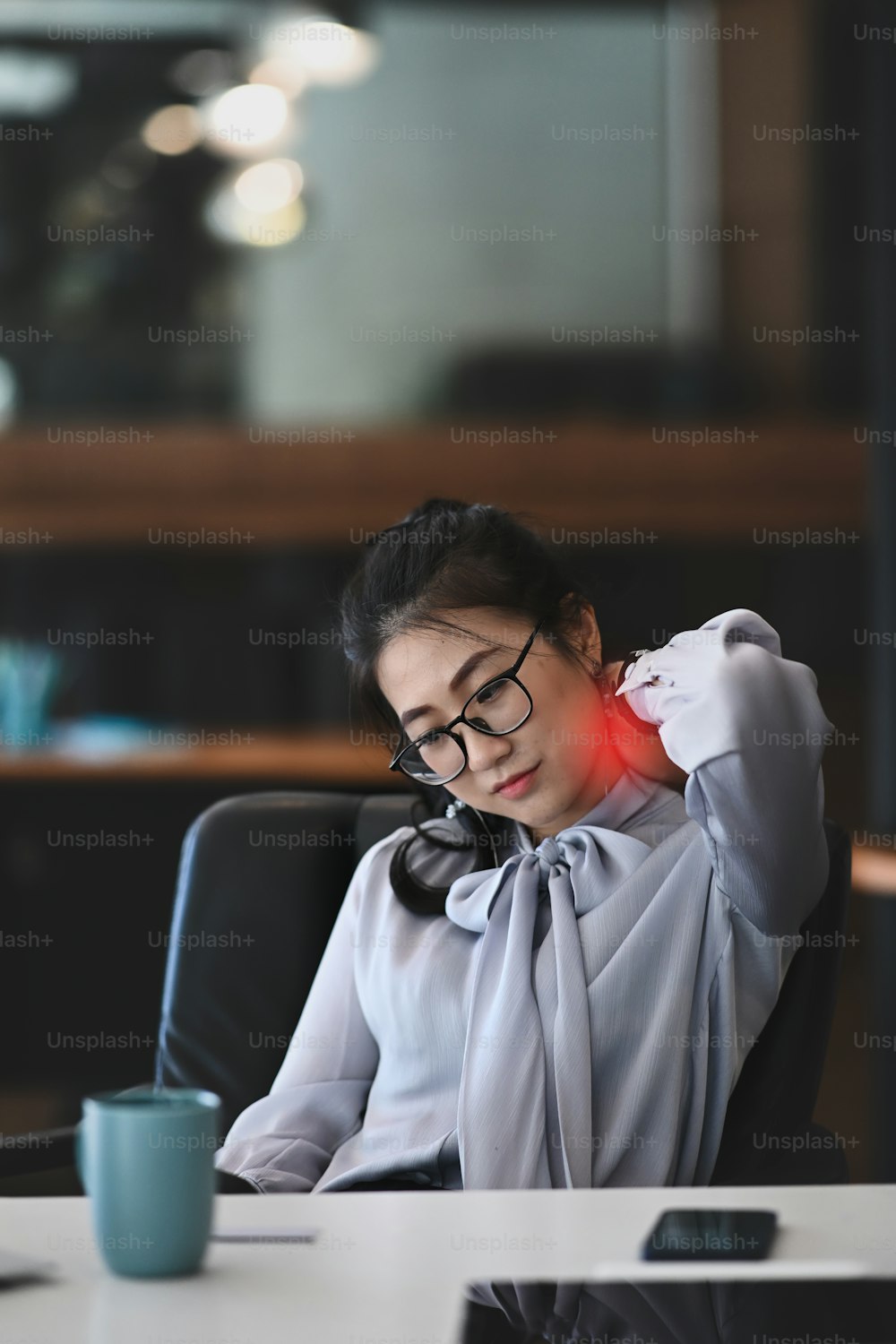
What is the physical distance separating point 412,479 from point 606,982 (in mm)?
2715

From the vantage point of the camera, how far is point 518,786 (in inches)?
52.5

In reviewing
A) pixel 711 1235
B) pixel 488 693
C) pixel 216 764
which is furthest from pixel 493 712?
pixel 216 764

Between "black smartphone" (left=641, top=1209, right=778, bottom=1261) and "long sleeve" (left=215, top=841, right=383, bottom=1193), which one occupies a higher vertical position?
"black smartphone" (left=641, top=1209, right=778, bottom=1261)

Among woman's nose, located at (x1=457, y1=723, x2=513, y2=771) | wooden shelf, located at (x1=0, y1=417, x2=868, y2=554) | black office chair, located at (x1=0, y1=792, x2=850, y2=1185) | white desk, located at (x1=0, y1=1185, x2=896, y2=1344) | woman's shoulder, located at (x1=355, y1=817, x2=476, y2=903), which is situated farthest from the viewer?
wooden shelf, located at (x1=0, y1=417, x2=868, y2=554)

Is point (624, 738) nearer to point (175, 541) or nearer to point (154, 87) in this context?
point (175, 541)

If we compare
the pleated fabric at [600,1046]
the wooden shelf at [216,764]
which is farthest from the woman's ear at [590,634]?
the wooden shelf at [216,764]

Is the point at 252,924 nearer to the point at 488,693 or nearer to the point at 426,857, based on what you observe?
the point at 426,857

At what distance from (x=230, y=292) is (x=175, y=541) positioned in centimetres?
75

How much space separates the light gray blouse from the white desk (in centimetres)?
21

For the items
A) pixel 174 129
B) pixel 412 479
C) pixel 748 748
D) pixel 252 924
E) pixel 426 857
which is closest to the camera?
pixel 748 748

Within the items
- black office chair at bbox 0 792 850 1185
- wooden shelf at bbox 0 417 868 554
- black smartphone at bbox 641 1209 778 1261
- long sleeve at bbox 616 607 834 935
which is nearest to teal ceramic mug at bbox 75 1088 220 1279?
black smartphone at bbox 641 1209 778 1261

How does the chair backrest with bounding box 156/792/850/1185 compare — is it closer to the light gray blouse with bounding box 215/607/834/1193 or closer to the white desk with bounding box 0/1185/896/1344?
the light gray blouse with bounding box 215/607/834/1193

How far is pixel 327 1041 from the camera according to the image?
1.39 meters

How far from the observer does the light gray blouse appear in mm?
1147
